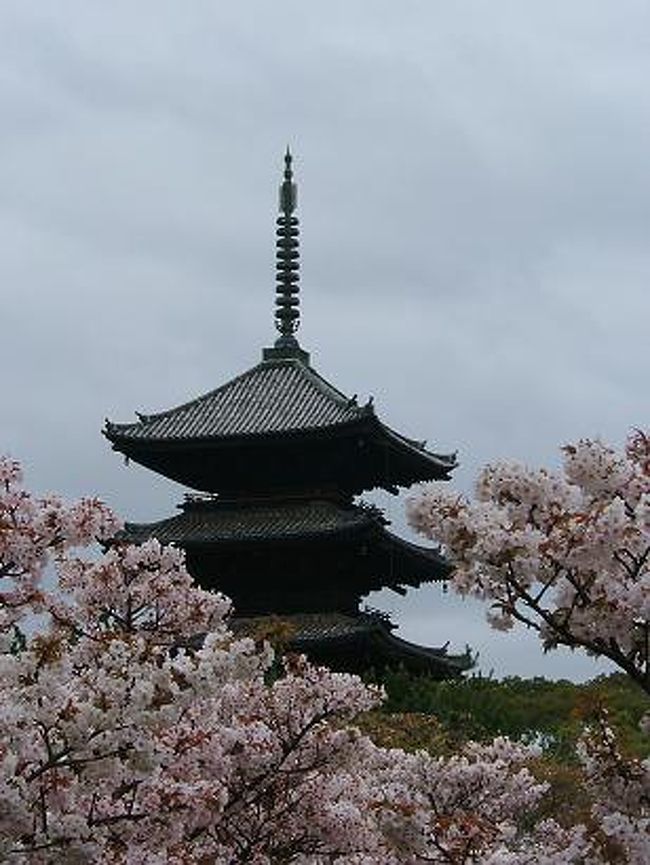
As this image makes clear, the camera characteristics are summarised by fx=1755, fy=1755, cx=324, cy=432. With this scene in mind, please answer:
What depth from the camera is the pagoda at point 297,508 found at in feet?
114

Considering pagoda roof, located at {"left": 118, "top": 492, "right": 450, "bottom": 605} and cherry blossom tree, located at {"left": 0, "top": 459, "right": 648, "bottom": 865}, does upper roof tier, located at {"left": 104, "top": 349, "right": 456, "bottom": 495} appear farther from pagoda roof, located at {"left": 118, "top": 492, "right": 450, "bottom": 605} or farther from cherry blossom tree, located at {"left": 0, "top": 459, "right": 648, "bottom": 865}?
cherry blossom tree, located at {"left": 0, "top": 459, "right": 648, "bottom": 865}

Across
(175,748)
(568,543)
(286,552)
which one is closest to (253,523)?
(286,552)

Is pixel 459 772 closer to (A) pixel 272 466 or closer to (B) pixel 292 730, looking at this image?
(B) pixel 292 730

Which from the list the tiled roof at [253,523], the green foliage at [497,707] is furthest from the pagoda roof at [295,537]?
the green foliage at [497,707]

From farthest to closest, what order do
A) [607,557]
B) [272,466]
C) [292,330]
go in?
[292,330]
[272,466]
[607,557]

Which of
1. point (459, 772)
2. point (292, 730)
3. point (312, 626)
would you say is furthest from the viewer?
point (312, 626)

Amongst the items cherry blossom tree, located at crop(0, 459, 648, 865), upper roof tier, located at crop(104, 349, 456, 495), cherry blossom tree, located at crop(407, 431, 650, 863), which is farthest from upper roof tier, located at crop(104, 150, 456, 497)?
cherry blossom tree, located at crop(407, 431, 650, 863)

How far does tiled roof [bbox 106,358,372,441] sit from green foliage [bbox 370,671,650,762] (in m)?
5.39

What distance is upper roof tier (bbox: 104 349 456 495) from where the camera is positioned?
1391 inches

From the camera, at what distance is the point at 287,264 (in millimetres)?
42000

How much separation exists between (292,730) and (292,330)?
30.7 m

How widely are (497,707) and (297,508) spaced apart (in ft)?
27.0

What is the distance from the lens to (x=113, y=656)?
7438mm

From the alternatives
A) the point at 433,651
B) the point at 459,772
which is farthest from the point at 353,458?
the point at 459,772
